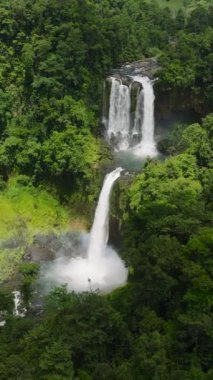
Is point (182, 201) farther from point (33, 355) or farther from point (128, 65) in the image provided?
point (128, 65)

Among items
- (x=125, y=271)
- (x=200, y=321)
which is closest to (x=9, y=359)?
(x=200, y=321)

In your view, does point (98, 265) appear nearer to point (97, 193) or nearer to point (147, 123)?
point (97, 193)

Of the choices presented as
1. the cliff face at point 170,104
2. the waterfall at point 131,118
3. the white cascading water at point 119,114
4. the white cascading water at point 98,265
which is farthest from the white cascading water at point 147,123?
the white cascading water at point 98,265

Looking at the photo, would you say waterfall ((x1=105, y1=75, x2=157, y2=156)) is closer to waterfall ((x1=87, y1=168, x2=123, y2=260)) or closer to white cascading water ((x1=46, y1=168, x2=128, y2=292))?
white cascading water ((x1=46, y1=168, x2=128, y2=292))

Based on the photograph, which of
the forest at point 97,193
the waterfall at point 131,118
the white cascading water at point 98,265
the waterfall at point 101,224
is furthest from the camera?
the waterfall at point 131,118

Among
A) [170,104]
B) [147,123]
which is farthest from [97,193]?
[170,104]

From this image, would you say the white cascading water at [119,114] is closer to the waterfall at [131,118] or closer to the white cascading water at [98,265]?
the waterfall at [131,118]

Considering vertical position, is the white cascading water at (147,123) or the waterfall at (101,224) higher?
the white cascading water at (147,123)
